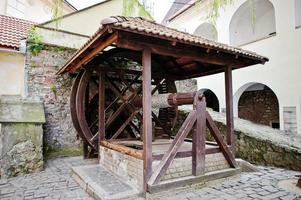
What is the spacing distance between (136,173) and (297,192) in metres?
2.45

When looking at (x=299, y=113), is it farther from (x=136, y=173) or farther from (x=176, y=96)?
(x=136, y=173)

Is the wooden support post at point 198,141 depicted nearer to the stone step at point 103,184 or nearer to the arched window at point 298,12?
the stone step at point 103,184

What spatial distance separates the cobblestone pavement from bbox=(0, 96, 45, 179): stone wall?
23 centimetres

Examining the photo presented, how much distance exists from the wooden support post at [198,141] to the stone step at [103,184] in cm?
108

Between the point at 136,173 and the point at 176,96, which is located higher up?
the point at 176,96

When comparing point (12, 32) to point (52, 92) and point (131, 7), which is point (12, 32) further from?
point (131, 7)

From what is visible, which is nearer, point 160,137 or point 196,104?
point 196,104

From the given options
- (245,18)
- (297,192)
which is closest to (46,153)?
(297,192)

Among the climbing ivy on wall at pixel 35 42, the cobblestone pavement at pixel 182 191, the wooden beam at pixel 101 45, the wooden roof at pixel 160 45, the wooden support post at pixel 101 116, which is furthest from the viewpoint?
the climbing ivy on wall at pixel 35 42

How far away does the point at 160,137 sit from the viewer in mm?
5789

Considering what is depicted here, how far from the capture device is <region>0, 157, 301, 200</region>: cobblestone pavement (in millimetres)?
3270

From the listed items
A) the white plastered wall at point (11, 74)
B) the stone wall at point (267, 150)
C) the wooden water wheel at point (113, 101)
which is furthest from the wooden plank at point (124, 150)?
the white plastered wall at point (11, 74)

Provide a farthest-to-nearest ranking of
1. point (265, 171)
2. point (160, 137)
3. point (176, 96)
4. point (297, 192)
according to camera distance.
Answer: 1. point (160, 137)
2. point (265, 171)
3. point (176, 96)
4. point (297, 192)

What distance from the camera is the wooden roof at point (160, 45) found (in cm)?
287
